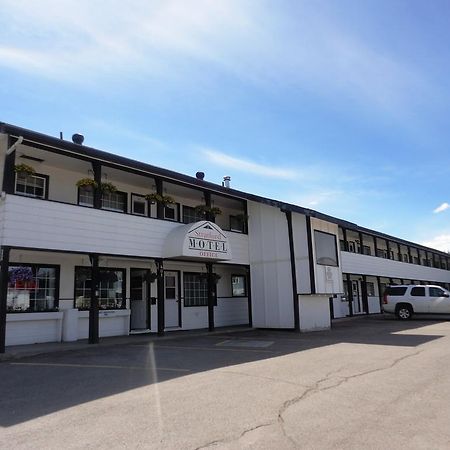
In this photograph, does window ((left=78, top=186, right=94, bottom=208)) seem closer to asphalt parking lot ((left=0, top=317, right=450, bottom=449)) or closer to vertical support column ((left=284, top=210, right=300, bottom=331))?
asphalt parking lot ((left=0, top=317, right=450, bottom=449))

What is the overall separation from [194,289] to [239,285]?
3.24 meters

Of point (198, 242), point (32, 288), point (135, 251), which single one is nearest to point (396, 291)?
point (198, 242)

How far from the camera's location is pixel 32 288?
14.2 m

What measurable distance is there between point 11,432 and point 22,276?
9520mm

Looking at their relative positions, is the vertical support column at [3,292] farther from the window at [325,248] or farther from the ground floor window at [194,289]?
the window at [325,248]

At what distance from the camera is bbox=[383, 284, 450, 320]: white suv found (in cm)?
2364

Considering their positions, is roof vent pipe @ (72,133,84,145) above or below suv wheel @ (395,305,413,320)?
above

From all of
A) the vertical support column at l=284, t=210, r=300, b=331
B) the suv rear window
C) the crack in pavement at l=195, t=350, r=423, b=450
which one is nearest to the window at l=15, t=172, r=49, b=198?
the vertical support column at l=284, t=210, r=300, b=331

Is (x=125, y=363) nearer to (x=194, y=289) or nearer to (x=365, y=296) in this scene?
(x=194, y=289)

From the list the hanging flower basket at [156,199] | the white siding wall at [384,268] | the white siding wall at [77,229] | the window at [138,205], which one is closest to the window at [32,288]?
the white siding wall at [77,229]

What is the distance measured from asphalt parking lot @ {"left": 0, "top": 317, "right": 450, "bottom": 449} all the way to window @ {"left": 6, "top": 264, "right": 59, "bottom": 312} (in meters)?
2.76

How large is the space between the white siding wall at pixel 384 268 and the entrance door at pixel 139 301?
39.2 feet

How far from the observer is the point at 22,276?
46.3ft

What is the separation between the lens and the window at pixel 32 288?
13828mm
